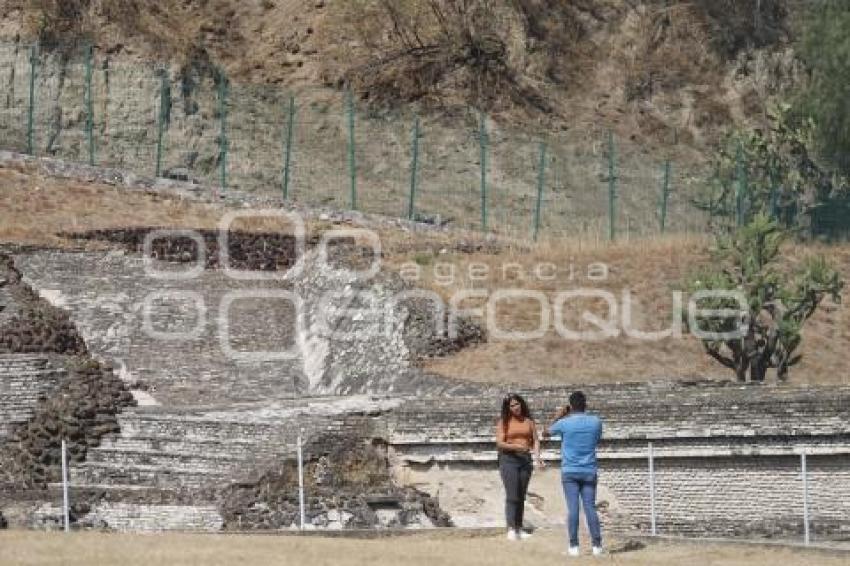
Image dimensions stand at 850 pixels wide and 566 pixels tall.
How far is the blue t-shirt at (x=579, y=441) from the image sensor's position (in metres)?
23.3

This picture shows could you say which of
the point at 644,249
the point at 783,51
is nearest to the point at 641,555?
the point at 644,249

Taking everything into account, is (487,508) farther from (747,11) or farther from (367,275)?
(747,11)

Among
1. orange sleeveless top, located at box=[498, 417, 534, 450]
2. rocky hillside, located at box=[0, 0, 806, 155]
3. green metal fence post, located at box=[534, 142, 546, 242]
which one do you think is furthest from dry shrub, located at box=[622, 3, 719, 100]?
orange sleeveless top, located at box=[498, 417, 534, 450]

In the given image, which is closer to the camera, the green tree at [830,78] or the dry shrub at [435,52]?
the green tree at [830,78]

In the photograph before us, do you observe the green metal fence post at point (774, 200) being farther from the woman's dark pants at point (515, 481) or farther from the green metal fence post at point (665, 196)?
the woman's dark pants at point (515, 481)

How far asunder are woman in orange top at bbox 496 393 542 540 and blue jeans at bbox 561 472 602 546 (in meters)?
1.03

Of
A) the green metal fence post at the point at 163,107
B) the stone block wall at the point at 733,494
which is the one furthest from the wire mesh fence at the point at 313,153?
the stone block wall at the point at 733,494

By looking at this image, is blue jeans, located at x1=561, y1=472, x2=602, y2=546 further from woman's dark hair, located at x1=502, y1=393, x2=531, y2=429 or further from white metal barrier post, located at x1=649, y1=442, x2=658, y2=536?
white metal barrier post, located at x1=649, y1=442, x2=658, y2=536

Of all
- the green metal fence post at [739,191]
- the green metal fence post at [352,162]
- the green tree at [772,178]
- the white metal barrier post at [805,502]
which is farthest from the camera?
the green metal fence post at [352,162]

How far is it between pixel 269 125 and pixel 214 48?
8189 millimetres

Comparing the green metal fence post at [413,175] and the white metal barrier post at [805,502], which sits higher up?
the green metal fence post at [413,175]

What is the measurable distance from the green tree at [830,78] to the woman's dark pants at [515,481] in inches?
1215

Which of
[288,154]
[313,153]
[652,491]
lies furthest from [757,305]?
[313,153]

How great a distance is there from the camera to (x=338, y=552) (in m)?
22.7
